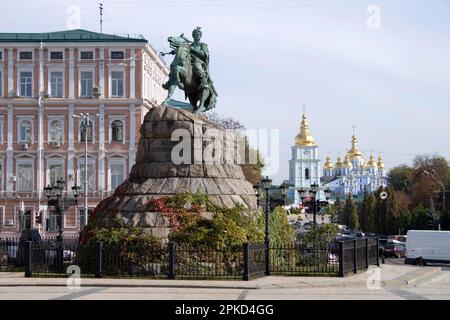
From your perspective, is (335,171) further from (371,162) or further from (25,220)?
(25,220)

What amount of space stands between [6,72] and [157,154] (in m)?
40.1

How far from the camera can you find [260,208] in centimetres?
2831

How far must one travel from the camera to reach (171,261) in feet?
73.4

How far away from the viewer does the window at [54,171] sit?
2465 inches

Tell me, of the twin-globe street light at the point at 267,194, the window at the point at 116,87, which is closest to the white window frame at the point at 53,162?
the window at the point at 116,87

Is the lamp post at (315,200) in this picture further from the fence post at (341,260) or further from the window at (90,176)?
the window at (90,176)

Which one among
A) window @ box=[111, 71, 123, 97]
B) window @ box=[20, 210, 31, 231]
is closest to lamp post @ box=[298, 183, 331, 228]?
window @ box=[111, 71, 123, 97]

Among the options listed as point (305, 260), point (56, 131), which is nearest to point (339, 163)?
point (56, 131)

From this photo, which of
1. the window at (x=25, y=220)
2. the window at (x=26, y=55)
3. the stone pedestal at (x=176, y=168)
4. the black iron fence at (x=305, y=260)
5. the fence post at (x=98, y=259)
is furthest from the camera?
the window at (x=26, y=55)

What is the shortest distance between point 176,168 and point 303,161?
144m

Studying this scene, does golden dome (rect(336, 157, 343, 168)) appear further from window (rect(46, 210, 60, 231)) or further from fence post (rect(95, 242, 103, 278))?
fence post (rect(95, 242, 103, 278))

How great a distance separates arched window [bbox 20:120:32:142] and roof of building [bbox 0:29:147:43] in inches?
254

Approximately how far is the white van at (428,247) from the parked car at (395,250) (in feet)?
28.8

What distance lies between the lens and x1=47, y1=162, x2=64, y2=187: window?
205 ft
